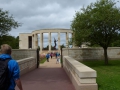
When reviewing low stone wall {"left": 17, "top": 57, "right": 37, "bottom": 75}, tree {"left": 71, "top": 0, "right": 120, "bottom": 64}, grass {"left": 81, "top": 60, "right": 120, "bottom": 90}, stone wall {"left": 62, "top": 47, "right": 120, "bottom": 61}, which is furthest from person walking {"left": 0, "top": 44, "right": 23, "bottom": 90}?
stone wall {"left": 62, "top": 47, "right": 120, "bottom": 61}

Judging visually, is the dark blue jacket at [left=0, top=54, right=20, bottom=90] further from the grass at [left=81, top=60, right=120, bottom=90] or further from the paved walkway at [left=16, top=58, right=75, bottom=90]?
the grass at [left=81, top=60, right=120, bottom=90]

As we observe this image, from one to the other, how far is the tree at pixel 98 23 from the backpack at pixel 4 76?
15250 mm

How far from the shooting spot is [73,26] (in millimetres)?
20156

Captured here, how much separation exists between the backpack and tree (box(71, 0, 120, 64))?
50.0ft

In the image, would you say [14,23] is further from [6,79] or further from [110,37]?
[6,79]

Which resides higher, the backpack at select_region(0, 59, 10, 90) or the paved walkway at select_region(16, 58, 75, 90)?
the backpack at select_region(0, 59, 10, 90)

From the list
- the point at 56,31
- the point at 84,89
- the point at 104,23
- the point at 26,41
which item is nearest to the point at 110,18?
the point at 104,23

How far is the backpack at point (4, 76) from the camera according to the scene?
132 inches

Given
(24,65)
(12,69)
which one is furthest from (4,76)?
(24,65)

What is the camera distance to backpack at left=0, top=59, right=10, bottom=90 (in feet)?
11.0

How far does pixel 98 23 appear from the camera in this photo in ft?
62.0

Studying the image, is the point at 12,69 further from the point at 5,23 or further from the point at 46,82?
the point at 5,23

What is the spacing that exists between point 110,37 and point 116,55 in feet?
26.8

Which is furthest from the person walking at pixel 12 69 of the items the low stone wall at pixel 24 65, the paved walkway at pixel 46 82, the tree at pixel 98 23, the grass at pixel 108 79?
the tree at pixel 98 23
